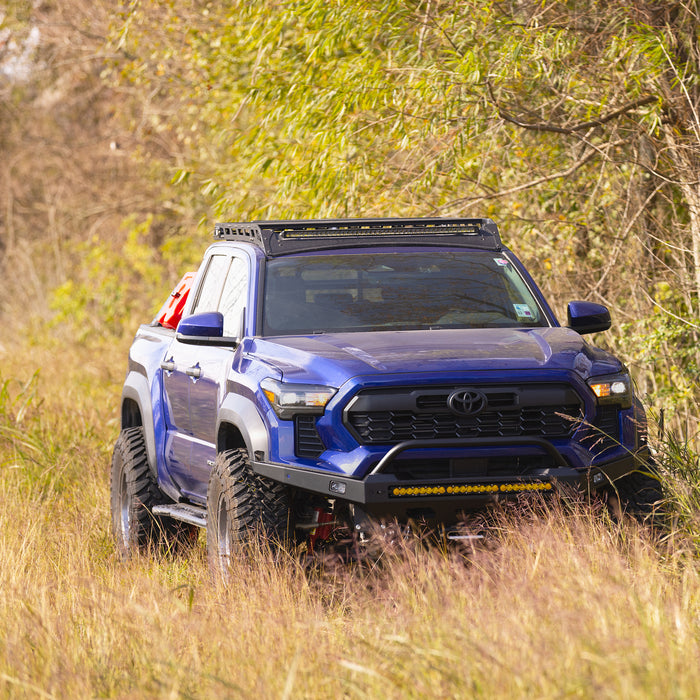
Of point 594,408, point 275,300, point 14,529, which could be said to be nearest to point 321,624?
point 594,408

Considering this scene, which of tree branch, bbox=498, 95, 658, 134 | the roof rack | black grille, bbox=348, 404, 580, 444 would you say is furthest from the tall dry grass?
tree branch, bbox=498, 95, 658, 134

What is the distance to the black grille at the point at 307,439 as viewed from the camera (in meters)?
5.53

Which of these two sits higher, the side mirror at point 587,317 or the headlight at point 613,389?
the side mirror at point 587,317

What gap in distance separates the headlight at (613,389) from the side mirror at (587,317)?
2.13 ft

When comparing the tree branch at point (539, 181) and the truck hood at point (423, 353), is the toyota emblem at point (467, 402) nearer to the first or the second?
the truck hood at point (423, 353)

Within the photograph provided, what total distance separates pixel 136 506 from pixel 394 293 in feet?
7.21

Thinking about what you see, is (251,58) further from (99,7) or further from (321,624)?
(321,624)

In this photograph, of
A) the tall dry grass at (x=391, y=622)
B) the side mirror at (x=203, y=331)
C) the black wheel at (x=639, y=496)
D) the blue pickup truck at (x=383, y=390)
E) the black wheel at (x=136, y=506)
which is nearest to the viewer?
the tall dry grass at (x=391, y=622)

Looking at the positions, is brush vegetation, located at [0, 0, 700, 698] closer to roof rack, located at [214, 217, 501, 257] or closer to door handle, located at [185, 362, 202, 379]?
door handle, located at [185, 362, 202, 379]

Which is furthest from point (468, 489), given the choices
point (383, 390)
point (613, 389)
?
point (613, 389)

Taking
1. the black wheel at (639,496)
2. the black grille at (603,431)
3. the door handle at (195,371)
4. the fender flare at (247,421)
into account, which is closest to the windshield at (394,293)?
the fender flare at (247,421)

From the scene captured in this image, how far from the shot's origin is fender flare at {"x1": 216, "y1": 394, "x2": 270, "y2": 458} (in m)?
5.67

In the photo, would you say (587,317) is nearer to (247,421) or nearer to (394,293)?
(394,293)

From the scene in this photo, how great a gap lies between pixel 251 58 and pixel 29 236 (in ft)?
38.6
